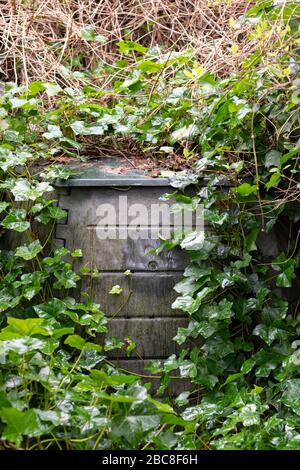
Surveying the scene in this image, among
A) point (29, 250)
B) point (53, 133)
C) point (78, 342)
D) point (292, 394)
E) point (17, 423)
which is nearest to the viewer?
point (17, 423)

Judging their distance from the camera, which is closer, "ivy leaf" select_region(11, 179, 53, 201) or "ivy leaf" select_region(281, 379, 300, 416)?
"ivy leaf" select_region(281, 379, 300, 416)

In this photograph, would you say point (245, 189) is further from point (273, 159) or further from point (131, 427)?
point (131, 427)

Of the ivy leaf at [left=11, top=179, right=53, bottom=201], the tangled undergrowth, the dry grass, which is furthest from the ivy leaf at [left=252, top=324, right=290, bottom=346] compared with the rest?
the dry grass

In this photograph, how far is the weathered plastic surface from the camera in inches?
111

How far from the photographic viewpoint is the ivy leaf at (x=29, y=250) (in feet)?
9.04

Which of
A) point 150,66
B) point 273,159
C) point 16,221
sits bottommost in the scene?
point 16,221

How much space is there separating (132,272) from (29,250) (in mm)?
446

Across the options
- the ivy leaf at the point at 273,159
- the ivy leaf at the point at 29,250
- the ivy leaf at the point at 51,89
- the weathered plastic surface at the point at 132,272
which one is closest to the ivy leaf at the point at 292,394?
the weathered plastic surface at the point at 132,272

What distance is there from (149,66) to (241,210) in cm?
85

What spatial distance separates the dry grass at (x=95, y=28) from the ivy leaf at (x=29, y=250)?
3.72ft

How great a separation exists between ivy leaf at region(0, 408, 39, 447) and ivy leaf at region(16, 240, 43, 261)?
44.2 inches

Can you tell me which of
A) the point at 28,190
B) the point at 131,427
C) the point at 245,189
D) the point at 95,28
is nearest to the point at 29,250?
the point at 28,190

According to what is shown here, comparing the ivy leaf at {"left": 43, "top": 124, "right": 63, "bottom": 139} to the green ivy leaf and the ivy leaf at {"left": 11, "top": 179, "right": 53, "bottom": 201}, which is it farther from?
the green ivy leaf

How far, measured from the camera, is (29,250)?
279 cm
